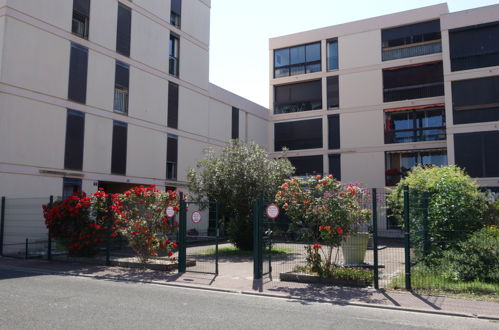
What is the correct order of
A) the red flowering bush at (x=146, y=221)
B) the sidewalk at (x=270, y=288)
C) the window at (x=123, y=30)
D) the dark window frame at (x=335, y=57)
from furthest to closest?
1. the dark window frame at (x=335, y=57)
2. the window at (x=123, y=30)
3. the red flowering bush at (x=146, y=221)
4. the sidewalk at (x=270, y=288)

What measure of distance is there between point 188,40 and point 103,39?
691 cm

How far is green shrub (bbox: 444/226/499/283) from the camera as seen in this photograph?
989cm

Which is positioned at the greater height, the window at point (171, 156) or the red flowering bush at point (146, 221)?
the window at point (171, 156)

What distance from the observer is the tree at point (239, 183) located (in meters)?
18.0

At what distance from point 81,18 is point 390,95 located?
19435 millimetres

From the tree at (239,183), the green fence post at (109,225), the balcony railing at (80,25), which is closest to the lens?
the green fence post at (109,225)

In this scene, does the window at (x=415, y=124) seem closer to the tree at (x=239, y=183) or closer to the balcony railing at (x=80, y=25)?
the tree at (x=239, y=183)

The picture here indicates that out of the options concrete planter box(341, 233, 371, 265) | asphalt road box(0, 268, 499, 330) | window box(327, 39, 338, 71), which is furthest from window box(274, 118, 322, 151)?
asphalt road box(0, 268, 499, 330)

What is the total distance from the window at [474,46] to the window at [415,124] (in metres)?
3.37

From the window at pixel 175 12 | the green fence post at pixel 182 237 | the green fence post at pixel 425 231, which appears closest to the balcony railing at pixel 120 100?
the window at pixel 175 12

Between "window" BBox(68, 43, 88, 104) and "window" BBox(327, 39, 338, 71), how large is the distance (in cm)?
1749

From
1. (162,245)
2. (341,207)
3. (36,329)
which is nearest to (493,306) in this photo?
(341,207)

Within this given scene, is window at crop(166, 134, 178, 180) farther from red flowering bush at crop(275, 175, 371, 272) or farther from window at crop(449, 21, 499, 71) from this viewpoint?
window at crop(449, 21, 499, 71)

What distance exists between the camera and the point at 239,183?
59.2 ft
